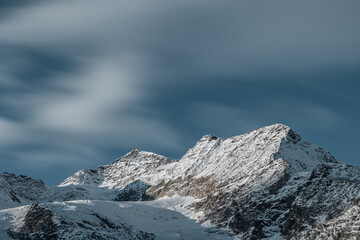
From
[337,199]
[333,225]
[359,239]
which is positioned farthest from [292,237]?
[359,239]

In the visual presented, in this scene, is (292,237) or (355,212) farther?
(292,237)

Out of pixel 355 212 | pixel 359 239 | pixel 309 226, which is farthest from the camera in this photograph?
pixel 309 226

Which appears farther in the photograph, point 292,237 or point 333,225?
point 292,237

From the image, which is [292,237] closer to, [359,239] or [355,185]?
[355,185]

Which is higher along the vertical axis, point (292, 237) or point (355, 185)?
point (355, 185)

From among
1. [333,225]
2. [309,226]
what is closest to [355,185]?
[309,226]

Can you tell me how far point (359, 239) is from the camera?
149 metres

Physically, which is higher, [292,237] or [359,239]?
[292,237]

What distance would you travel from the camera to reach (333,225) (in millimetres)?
162000

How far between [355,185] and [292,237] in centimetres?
2626

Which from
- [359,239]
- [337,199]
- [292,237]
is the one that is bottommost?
[359,239]

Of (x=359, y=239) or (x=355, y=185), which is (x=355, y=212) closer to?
(x=359, y=239)

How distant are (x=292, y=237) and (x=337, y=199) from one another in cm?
1887

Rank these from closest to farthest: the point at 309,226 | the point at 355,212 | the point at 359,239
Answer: the point at 359,239 → the point at 355,212 → the point at 309,226
